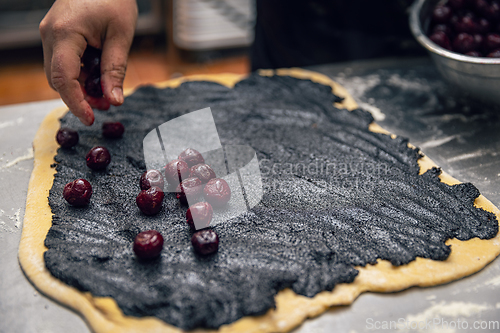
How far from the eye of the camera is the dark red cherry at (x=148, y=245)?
1.46 meters

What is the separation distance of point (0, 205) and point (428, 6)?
9.49 ft

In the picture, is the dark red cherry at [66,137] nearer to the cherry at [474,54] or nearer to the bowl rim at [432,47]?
the bowl rim at [432,47]

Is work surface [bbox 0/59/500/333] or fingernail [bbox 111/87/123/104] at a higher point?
fingernail [bbox 111/87/123/104]

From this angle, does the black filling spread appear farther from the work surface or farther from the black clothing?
the black clothing

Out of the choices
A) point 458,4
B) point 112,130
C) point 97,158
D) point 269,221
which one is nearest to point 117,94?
point 112,130

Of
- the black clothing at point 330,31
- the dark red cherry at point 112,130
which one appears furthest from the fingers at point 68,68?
the black clothing at point 330,31

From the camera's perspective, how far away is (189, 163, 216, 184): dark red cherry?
1.81 metres

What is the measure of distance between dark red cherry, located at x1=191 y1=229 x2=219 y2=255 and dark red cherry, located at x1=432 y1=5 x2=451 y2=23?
209cm

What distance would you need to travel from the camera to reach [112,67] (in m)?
1.98

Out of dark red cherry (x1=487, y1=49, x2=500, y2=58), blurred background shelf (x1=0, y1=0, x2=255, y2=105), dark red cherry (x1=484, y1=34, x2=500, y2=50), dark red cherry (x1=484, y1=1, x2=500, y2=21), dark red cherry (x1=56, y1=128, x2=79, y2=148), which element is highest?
dark red cherry (x1=484, y1=1, x2=500, y2=21)

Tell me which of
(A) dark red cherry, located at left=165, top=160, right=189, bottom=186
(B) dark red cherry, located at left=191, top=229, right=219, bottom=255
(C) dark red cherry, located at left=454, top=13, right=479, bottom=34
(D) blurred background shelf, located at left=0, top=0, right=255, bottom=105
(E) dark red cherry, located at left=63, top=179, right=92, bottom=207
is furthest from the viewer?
(D) blurred background shelf, located at left=0, top=0, right=255, bottom=105

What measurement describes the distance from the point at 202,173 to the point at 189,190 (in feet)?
0.42

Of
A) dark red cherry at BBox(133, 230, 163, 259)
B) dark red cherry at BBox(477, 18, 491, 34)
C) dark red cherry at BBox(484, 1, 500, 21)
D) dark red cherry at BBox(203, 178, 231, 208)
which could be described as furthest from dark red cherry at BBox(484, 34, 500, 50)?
dark red cherry at BBox(133, 230, 163, 259)

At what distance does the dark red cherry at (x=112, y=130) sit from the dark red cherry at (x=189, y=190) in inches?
26.8
